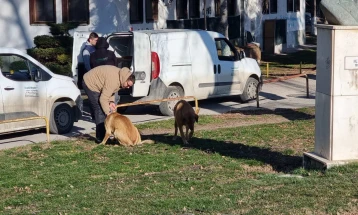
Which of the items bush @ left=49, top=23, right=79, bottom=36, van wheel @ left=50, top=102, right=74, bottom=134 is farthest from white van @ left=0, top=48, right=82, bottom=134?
bush @ left=49, top=23, right=79, bottom=36

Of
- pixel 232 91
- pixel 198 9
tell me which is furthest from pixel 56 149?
pixel 198 9

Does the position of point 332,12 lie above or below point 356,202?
above

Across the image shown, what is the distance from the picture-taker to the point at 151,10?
2966 centimetres

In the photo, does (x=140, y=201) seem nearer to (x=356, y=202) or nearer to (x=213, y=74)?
(x=356, y=202)

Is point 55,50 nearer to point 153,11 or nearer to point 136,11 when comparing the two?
point 136,11

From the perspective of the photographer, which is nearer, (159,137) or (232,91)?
(159,137)

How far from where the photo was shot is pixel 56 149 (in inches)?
512

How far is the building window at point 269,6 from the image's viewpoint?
41.5m

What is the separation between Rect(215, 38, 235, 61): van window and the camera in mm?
19594

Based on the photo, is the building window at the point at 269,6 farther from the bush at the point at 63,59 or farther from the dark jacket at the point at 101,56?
the dark jacket at the point at 101,56

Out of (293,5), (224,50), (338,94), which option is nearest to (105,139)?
(338,94)

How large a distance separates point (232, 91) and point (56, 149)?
25.7 feet

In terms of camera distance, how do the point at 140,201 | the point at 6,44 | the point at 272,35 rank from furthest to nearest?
the point at 272,35 < the point at 6,44 < the point at 140,201

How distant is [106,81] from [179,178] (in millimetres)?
3375
